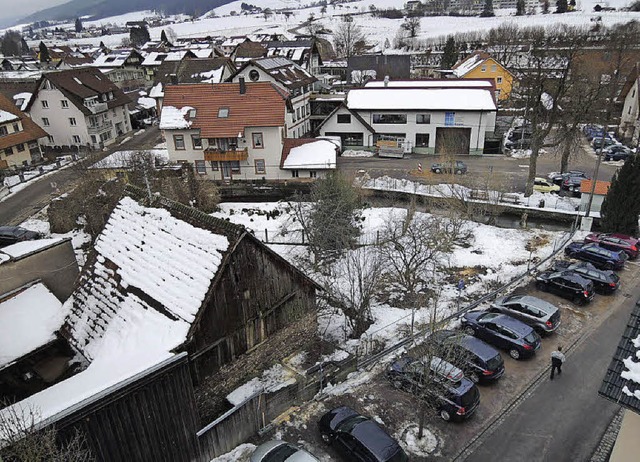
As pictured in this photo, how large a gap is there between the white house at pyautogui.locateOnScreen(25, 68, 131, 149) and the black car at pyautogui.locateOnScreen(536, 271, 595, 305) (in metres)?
52.0

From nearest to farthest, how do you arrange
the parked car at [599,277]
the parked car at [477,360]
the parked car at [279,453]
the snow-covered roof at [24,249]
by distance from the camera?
the parked car at [279,453] < the parked car at [477,360] < the snow-covered roof at [24,249] < the parked car at [599,277]

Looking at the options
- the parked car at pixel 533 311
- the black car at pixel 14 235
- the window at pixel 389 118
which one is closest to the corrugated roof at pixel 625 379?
the parked car at pixel 533 311

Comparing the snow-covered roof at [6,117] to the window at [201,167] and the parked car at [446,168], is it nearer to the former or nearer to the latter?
the window at [201,167]

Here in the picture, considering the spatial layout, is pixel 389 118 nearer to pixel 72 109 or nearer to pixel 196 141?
pixel 196 141

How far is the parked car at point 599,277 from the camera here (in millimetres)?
22547

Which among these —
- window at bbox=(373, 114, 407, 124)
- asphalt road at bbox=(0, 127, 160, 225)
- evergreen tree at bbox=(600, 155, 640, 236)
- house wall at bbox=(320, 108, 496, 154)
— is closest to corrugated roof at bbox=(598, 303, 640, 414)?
evergreen tree at bbox=(600, 155, 640, 236)

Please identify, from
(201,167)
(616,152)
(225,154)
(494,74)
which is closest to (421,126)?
(616,152)

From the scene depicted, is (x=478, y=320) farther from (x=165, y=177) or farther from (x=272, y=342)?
(x=165, y=177)

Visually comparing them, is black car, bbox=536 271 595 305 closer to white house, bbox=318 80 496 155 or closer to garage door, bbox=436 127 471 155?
white house, bbox=318 80 496 155

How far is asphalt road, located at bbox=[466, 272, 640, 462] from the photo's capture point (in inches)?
573

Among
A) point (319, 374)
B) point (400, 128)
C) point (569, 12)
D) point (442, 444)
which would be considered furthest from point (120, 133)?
point (569, 12)

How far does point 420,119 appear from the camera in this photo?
171 ft

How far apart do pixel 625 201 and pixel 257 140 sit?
30.8m

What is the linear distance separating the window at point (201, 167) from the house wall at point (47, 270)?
26.6m
